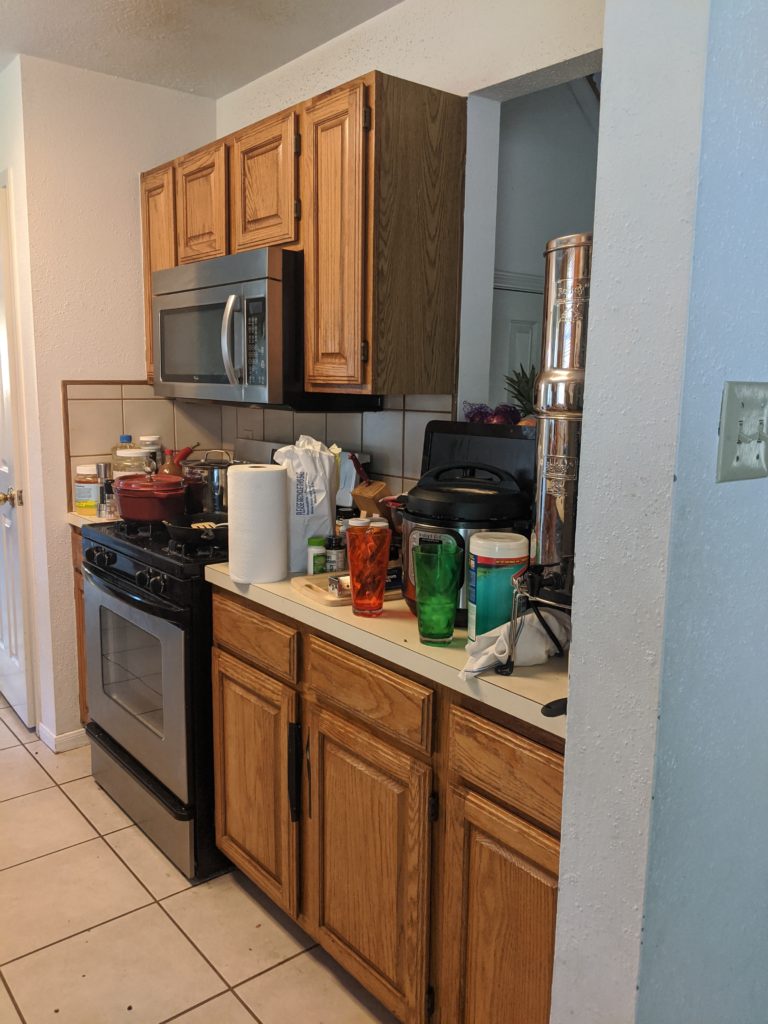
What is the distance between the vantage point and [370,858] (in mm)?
1672

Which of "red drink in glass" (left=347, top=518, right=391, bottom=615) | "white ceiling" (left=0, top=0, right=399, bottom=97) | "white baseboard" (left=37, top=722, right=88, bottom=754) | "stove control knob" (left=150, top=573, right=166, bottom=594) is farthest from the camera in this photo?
"white baseboard" (left=37, top=722, right=88, bottom=754)

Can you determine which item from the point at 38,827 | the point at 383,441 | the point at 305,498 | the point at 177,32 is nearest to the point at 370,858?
the point at 305,498

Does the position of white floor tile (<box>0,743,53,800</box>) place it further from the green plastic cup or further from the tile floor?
the green plastic cup

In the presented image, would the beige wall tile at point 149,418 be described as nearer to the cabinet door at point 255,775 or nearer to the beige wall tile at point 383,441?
the beige wall tile at point 383,441

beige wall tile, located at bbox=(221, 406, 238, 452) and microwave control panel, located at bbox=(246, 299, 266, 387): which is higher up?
microwave control panel, located at bbox=(246, 299, 266, 387)

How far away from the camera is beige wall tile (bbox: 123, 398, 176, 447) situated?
120 inches

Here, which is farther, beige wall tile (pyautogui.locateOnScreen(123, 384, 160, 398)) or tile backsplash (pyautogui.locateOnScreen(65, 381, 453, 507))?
beige wall tile (pyautogui.locateOnScreen(123, 384, 160, 398))

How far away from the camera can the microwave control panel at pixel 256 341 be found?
228 cm

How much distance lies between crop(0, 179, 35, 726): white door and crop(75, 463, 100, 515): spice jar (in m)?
0.31

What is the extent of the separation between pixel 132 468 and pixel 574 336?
6.22ft

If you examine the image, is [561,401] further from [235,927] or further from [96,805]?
[96,805]

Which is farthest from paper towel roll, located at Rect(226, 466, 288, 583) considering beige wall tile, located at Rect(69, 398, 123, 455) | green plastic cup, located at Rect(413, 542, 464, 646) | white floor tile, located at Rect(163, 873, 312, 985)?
beige wall tile, located at Rect(69, 398, 123, 455)

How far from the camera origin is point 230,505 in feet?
6.44

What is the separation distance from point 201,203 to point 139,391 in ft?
2.48
